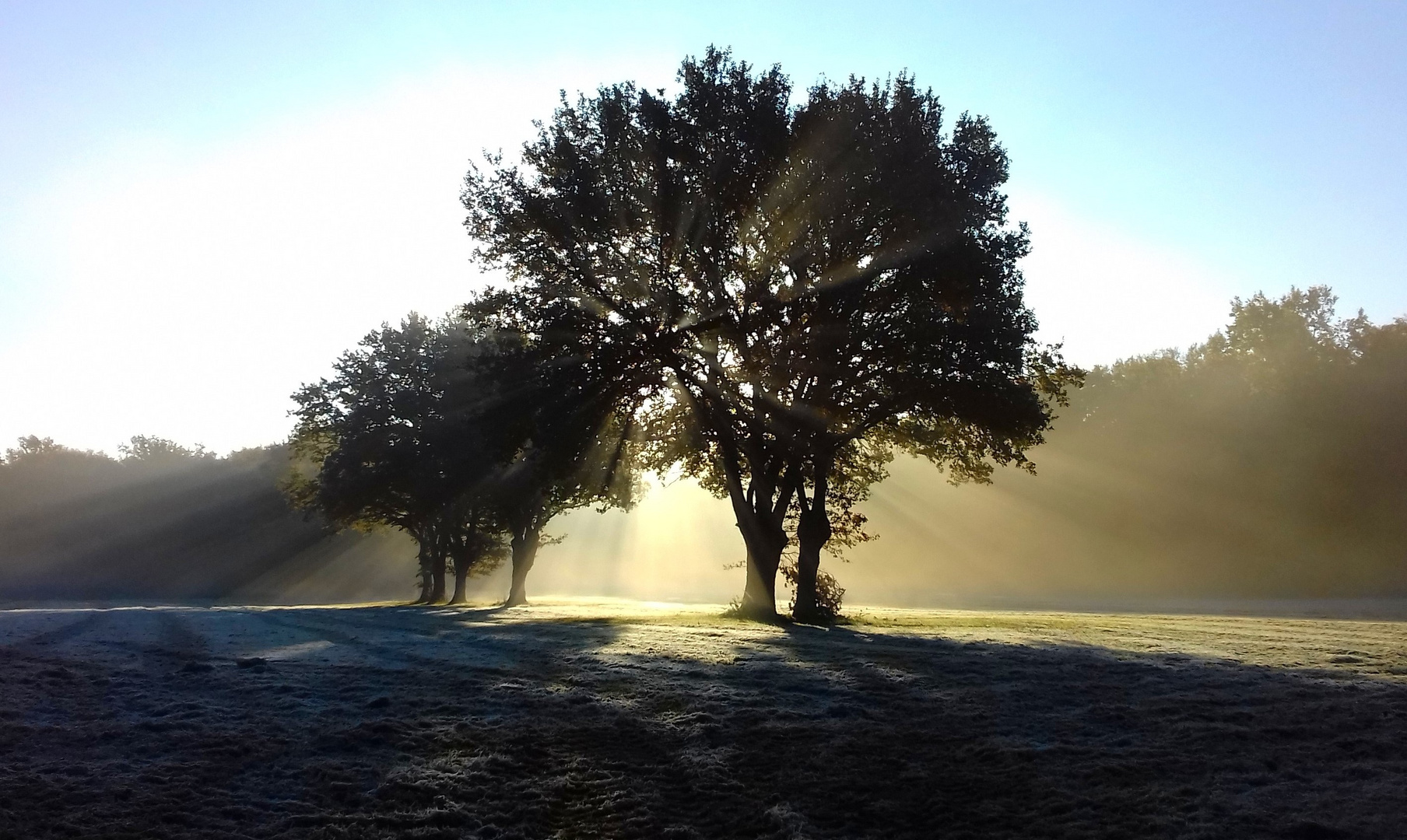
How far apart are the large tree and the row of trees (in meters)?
0.06

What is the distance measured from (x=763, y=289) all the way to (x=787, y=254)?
1163 mm

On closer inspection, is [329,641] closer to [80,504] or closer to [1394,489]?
[1394,489]

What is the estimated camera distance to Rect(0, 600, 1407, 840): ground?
6.12 m

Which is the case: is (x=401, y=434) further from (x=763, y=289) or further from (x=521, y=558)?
(x=763, y=289)

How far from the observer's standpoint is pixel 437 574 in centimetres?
5534

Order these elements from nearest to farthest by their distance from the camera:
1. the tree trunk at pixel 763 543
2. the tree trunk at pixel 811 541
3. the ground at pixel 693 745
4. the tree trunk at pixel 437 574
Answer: the ground at pixel 693 745, the tree trunk at pixel 811 541, the tree trunk at pixel 763 543, the tree trunk at pixel 437 574

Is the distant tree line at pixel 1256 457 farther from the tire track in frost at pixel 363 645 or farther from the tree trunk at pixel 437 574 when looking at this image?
the tire track in frost at pixel 363 645

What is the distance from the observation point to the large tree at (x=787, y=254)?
2325 cm

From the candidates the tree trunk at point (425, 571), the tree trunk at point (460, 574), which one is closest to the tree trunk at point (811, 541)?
the tree trunk at point (460, 574)

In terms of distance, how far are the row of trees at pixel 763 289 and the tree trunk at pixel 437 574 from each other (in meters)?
30.3

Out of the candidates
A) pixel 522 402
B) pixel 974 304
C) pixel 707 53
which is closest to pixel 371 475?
pixel 522 402

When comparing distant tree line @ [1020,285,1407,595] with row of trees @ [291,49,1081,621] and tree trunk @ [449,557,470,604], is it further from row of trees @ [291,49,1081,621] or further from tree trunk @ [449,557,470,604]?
tree trunk @ [449,557,470,604]

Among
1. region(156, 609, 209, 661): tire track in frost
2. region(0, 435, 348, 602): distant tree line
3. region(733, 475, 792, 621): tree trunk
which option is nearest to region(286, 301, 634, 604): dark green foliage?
region(733, 475, 792, 621): tree trunk

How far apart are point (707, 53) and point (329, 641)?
59.2 feet
